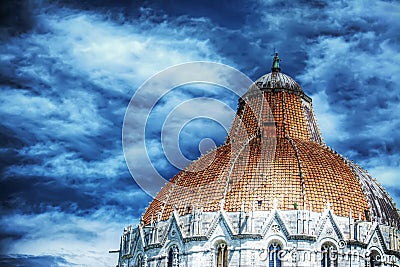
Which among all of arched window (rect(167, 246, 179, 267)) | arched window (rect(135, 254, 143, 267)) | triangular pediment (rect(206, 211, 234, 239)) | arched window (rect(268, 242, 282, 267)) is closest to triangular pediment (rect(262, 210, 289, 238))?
arched window (rect(268, 242, 282, 267))

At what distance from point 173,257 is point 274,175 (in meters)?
9.77

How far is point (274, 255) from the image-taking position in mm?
53188

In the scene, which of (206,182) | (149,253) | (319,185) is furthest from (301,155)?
(149,253)

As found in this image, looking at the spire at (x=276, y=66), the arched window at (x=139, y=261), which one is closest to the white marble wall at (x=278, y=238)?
the arched window at (x=139, y=261)

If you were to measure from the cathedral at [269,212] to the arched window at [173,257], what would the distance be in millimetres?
76

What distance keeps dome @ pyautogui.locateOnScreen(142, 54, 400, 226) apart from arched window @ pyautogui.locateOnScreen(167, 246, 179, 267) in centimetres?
306

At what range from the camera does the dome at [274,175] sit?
55.2 meters

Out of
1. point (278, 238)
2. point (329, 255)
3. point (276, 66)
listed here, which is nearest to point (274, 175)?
point (278, 238)

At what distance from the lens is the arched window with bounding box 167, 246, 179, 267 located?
184 feet

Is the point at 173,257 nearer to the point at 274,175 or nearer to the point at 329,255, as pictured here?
the point at 274,175

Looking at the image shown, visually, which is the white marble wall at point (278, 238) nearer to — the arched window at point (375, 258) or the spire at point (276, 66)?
the arched window at point (375, 258)

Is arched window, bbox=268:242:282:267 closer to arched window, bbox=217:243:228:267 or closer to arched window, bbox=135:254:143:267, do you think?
arched window, bbox=217:243:228:267

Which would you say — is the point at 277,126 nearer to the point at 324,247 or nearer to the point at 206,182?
the point at 206,182

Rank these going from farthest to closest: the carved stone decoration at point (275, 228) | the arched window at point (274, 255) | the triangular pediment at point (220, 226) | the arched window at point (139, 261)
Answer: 1. the arched window at point (139, 261)
2. the triangular pediment at point (220, 226)
3. the carved stone decoration at point (275, 228)
4. the arched window at point (274, 255)
